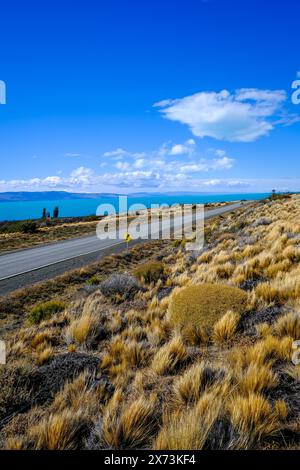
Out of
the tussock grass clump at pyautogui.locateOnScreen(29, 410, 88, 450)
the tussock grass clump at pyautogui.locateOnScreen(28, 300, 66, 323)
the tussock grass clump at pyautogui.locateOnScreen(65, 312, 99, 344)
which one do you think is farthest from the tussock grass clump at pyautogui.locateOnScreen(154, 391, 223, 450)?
the tussock grass clump at pyautogui.locateOnScreen(28, 300, 66, 323)

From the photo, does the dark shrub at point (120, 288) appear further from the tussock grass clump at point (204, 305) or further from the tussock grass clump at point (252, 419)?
the tussock grass clump at point (252, 419)

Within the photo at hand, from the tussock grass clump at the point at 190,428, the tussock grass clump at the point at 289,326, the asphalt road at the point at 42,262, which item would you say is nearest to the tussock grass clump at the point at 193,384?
the tussock grass clump at the point at 190,428

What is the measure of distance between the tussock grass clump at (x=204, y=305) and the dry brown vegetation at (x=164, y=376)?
0.02 m

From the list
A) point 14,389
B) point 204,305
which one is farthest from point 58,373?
point 204,305

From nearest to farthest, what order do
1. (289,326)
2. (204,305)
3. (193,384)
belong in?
1. (193,384)
2. (289,326)
3. (204,305)

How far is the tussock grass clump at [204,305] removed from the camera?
6.23 metres

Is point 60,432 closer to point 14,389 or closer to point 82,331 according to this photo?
point 14,389

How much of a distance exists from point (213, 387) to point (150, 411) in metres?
0.89

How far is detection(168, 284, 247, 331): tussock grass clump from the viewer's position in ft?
20.4

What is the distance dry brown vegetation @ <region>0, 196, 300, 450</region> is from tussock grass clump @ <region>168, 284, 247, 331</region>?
0.08 feet

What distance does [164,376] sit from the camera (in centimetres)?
460

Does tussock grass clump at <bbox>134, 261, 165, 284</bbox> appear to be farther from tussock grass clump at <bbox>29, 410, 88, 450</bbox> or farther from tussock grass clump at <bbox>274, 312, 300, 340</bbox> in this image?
tussock grass clump at <bbox>29, 410, 88, 450</bbox>

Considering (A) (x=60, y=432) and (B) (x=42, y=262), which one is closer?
(A) (x=60, y=432)

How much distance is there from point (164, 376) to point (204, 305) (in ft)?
7.56
